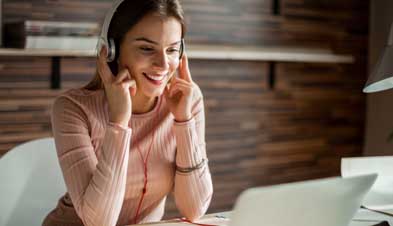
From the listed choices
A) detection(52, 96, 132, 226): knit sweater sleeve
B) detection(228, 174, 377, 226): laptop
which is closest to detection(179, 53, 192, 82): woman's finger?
detection(52, 96, 132, 226): knit sweater sleeve

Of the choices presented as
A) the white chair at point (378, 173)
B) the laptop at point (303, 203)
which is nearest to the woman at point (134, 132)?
the white chair at point (378, 173)

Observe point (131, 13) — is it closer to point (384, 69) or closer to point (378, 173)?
point (384, 69)

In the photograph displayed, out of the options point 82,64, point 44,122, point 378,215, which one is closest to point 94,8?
point 82,64

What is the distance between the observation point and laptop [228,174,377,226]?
3.10 ft

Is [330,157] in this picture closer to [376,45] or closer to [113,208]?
[376,45]

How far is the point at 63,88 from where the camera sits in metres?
2.57

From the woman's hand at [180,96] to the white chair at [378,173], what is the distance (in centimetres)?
43

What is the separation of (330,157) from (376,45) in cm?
68

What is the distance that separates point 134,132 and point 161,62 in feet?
0.68

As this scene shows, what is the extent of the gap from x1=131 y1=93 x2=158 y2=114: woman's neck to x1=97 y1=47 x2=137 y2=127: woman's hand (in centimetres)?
8

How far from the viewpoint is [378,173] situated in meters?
1.66

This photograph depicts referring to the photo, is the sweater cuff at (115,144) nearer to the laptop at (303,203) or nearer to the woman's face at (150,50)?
the woman's face at (150,50)

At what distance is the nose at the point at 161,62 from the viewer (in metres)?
1.53

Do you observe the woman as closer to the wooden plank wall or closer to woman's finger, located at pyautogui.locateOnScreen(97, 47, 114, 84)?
woman's finger, located at pyautogui.locateOnScreen(97, 47, 114, 84)
